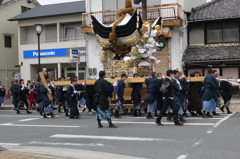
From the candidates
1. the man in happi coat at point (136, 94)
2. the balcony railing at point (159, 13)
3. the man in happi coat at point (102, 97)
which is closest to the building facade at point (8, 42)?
the balcony railing at point (159, 13)

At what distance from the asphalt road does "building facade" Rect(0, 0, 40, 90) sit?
2006 centimetres

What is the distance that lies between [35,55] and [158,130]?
824 inches

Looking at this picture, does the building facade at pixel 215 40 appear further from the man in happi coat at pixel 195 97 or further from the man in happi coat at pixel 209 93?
the man in happi coat at pixel 209 93

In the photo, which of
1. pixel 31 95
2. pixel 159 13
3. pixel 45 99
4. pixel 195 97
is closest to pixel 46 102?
pixel 45 99

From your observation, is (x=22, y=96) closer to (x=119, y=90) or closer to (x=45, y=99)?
(x=45, y=99)

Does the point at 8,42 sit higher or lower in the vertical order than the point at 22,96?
higher

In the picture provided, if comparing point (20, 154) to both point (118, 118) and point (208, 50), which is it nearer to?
point (118, 118)

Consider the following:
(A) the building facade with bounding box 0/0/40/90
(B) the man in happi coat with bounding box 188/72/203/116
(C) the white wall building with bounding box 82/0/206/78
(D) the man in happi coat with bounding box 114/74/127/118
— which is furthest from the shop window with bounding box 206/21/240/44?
(A) the building facade with bounding box 0/0/40/90

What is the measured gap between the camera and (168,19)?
2030 cm

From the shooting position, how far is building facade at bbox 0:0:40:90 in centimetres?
3061

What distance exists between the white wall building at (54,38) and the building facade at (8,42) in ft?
8.30

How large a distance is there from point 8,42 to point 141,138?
85.1ft

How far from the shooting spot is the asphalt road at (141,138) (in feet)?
23.0

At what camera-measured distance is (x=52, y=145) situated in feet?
27.2
